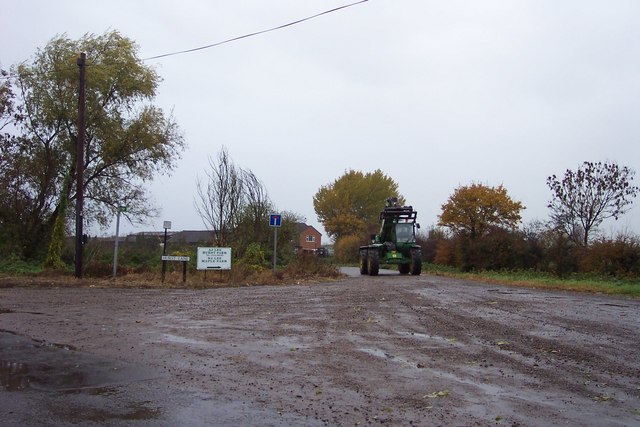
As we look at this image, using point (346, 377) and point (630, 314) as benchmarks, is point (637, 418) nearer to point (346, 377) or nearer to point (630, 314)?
point (346, 377)

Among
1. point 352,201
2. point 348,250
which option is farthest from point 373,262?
point 352,201

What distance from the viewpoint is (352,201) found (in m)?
93.6

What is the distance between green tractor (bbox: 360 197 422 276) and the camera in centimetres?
3139

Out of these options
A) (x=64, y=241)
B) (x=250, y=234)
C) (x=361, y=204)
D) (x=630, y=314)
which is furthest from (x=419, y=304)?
(x=361, y=204)

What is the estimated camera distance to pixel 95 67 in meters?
31.3

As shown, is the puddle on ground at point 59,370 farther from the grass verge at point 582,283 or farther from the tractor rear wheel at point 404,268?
the tractor rear wheel at point 404,268

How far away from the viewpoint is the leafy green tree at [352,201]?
91.4m

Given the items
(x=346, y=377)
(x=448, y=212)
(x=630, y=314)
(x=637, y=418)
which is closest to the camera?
(x=637, y=418)

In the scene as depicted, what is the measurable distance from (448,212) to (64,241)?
36059mm

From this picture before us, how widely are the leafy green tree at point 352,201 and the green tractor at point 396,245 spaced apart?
56691 millimetres

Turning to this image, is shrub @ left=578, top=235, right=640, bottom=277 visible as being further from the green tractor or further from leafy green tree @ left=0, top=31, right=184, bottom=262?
leafy green tree @ left=0, top=31, right=184, bottom=262

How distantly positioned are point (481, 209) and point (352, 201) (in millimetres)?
39681

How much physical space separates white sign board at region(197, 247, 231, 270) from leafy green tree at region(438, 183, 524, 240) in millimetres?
35476

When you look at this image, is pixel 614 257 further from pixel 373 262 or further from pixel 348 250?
pixel 348 250
